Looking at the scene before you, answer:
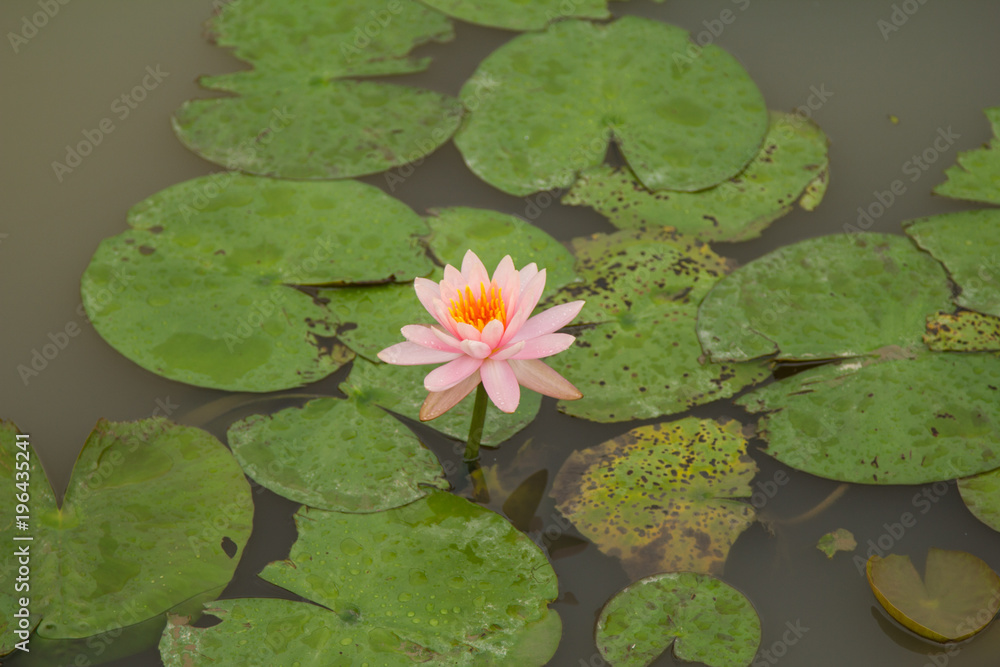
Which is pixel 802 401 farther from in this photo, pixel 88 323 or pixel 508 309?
pixel 88 323

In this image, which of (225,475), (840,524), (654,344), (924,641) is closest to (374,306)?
(225,475)

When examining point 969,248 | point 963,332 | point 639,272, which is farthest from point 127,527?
point 969,248

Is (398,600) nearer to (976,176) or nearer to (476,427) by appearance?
(476,427)

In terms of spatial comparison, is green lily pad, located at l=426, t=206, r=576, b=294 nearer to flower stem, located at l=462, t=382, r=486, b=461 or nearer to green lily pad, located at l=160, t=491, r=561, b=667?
flower stem, located at l=462, t=382, r=486, b=461

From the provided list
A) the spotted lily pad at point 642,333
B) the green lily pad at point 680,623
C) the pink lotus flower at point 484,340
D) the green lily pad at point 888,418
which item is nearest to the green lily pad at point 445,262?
the spotted lily pad at point 642,333

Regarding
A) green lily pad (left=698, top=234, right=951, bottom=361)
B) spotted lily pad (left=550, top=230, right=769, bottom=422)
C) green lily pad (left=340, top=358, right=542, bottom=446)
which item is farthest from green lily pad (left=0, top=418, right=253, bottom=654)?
green lily pad (left=698, top=234, right=951, bottom=361)
